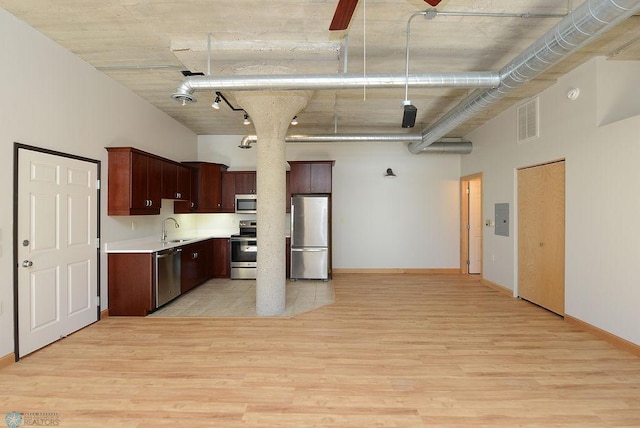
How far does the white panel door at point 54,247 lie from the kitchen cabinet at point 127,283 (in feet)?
0.73

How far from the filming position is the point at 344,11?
1867 mm

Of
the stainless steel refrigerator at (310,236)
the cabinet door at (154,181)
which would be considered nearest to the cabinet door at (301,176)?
the stainless steel refrigerator at (310,236)

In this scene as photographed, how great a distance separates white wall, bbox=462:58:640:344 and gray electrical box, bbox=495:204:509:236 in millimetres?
1049

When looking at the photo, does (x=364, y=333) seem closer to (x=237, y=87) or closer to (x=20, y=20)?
(x=237, y=87)

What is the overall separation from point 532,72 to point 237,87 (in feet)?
9.50

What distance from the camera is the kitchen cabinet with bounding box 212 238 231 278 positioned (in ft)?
20.6

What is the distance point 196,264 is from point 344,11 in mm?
4891

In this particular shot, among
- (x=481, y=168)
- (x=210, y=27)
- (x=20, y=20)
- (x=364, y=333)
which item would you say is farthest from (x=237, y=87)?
(x=481, y=168)

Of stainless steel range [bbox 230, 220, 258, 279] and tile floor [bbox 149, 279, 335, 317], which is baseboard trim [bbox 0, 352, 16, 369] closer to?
tile floor [bbox 149, 279, 335, 317]

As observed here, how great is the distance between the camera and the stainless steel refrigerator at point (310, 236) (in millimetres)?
5902

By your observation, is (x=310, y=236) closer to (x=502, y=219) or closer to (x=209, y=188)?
(x=209, y=188)

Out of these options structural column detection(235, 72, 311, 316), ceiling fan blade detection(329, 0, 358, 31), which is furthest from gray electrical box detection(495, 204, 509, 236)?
ceiling fan blade detection(329, 0, 358, 31)

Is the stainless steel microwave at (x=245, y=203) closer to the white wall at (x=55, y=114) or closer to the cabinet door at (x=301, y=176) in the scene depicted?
the cabinet door at (x=301, y=176)

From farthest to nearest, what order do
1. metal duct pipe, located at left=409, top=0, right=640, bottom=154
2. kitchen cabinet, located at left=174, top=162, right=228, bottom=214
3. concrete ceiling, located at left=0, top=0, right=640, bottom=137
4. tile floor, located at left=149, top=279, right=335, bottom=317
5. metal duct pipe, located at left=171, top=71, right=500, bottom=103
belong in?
1. kitchen cabinet, located at left=174, top=162, right=228, bottom=214
2. tile floor, located at left=149, top=279, right=335, bottom=317
3. metal duct pipe, located at left=171, top=71, right=500, bottom=103
4. concrete ceiling, located at left=0, top=0, right=640, bottom=137
5. metal duct pipe, located at left=409, top=0, right=640, bottom=154
